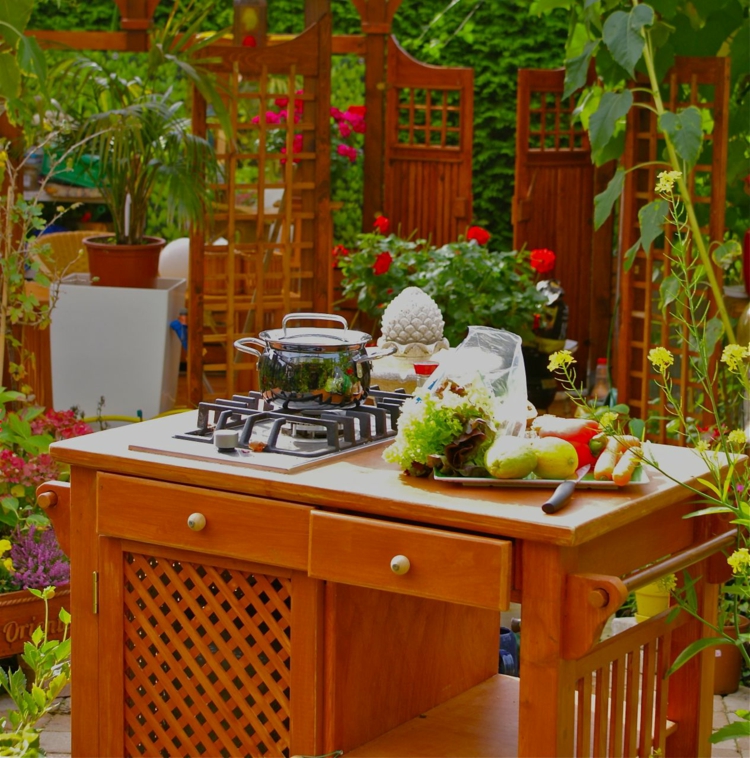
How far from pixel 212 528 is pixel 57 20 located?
7.84 meters

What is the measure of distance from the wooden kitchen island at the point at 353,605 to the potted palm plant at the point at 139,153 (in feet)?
9.04

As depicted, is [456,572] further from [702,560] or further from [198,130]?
[198,130]

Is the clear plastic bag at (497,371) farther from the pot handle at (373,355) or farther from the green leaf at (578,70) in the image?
the green leaf at (578,70)

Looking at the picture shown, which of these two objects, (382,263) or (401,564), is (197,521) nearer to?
(401,564)

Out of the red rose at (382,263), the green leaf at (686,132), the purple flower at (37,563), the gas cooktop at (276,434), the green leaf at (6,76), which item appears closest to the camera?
the gas cooktop at (276,434)

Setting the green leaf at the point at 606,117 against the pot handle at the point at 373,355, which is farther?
the green leaf at the point at 606,117

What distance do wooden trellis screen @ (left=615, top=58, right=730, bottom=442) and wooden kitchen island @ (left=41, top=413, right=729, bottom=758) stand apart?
221 cm

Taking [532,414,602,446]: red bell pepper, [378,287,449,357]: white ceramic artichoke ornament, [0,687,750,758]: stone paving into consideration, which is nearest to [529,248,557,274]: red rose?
[0,687,750,758]: stone paving

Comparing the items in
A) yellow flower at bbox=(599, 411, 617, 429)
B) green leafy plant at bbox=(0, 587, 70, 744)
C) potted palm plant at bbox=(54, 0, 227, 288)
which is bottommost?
green leafy plant at bbox=(0, 587, 70, 744)

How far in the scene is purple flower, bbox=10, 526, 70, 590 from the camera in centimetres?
372

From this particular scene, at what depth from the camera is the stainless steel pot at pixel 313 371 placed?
104 inches

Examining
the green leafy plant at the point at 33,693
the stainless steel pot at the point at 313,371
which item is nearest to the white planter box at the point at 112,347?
the stainless steel pot at the point at 313,371

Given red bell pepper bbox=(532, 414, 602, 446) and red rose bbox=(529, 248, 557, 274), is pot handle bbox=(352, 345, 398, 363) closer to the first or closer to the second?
red bell pepper bbox=(532, 414, 602, 446)

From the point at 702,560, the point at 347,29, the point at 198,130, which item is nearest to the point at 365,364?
the point at 702,560
